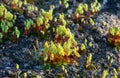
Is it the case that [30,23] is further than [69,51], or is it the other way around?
[30,23]

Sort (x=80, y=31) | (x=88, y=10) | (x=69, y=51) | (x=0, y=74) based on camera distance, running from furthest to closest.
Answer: (x=88, y=10) → (x=80, y=31) → (x=69, y=51) → (x=0, y=74)

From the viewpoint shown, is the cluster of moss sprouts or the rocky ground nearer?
the rocky ground

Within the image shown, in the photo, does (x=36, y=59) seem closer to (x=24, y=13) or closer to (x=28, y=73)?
→ (x=28, y=73)

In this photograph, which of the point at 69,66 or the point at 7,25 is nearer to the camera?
the point at 69,66

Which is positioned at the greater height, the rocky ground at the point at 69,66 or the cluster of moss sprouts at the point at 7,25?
the cluster of moss sprouts at the point at 7,25

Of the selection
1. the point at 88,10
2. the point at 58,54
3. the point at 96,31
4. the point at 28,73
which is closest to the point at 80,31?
the point at 96,31

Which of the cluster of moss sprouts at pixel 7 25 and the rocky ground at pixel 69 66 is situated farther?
the cluster of moss sprouts at pixel 7 25

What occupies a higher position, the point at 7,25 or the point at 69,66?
the point at 7,25

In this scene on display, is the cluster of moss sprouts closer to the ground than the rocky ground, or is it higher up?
higher up
